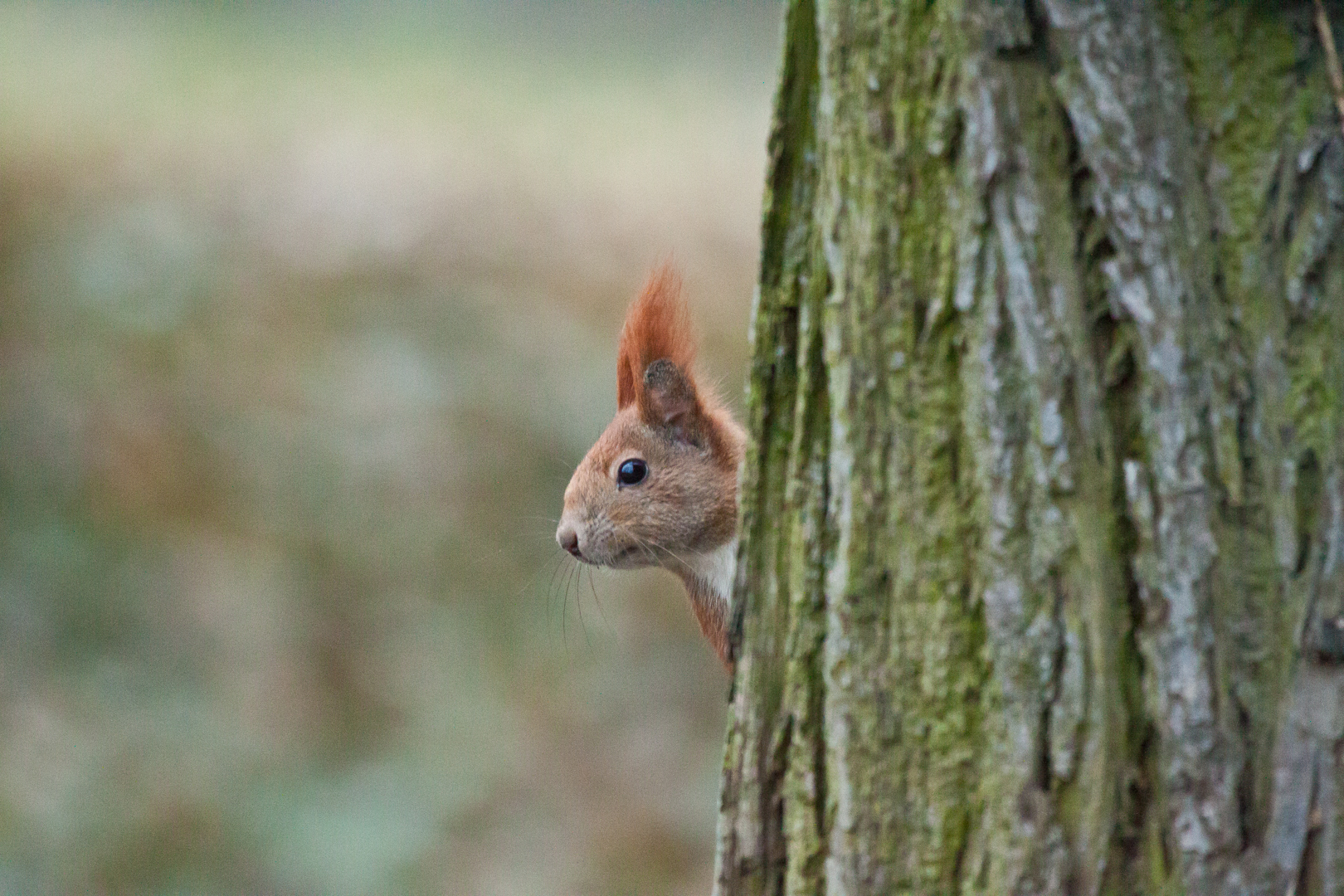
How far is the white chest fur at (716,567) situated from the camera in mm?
1940

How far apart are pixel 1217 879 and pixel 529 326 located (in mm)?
3299

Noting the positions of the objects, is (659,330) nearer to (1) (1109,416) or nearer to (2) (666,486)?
(2) (666,486)

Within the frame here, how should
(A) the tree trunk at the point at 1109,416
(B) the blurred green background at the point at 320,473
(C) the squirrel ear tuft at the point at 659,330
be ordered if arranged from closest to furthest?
(A) the tree trunk at the point at 1109,416 → (C) the squirrel ear tuft at the point at 659,330 → (B) the blurred green background at the point at 320,473

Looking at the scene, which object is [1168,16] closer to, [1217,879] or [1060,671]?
[1060,671]

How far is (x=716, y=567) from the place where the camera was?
197 cm

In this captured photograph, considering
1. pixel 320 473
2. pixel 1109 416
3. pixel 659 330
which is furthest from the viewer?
pixel 320 473

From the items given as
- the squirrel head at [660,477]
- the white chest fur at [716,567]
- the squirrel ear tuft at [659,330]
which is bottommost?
the white chest fur at [716,567]

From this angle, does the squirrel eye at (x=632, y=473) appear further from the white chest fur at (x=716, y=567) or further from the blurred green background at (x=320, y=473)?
the blurred green background at (x=320, y=473)

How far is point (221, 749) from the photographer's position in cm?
344

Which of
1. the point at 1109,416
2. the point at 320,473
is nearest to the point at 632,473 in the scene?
the point at 1109,416

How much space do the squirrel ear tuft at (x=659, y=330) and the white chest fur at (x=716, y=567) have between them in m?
0.24

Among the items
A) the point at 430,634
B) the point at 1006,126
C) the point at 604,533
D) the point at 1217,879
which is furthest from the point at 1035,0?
the point at 430,634

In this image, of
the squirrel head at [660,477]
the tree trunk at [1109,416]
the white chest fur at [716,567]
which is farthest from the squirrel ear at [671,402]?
the tree trunk at [1109,416]

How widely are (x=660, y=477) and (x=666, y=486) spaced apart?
0.06ft
